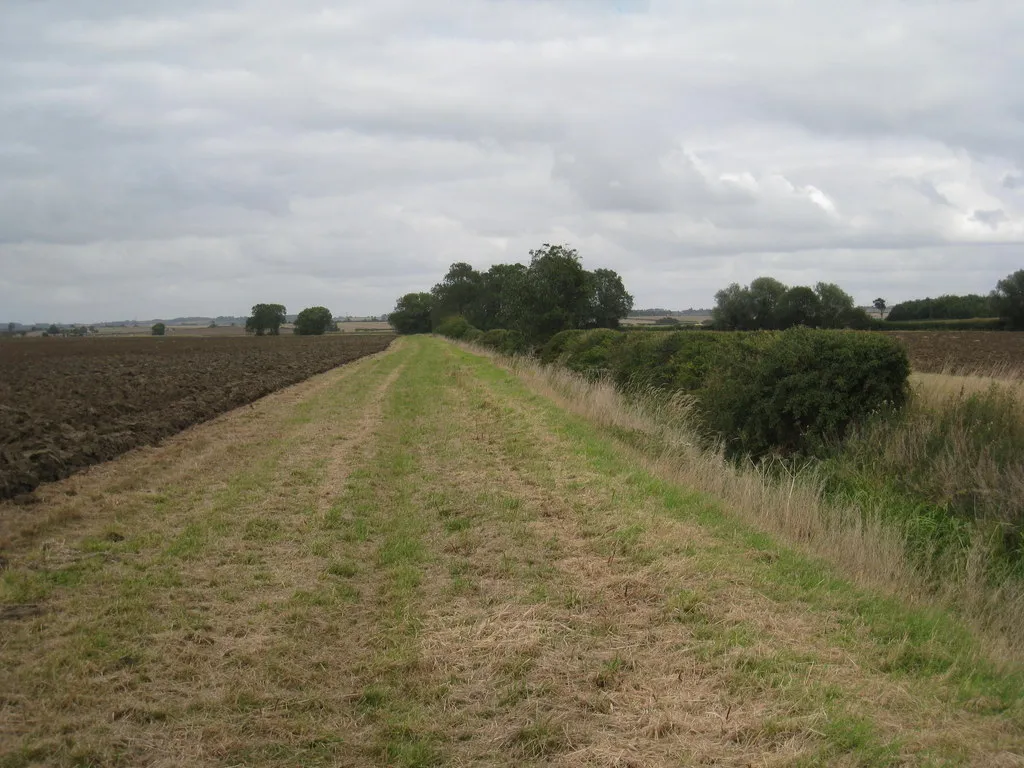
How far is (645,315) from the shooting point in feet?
266

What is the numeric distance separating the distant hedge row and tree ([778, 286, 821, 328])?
1234 centimetres

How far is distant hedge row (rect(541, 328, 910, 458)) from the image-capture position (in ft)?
38.0

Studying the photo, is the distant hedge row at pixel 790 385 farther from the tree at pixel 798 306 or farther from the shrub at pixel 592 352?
the tree at pixel 798 306

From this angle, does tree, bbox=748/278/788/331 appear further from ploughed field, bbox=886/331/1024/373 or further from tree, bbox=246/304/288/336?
tree, bbox=246/304/288/336

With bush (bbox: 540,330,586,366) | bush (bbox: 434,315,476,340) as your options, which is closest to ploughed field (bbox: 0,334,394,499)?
bush (bbox: 540,330,586,366)

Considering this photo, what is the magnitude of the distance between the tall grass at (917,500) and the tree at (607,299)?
26.1 m

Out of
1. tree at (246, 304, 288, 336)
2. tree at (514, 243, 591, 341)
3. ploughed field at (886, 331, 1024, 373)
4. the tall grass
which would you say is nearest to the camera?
the tall grass

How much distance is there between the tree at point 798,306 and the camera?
28078 mm

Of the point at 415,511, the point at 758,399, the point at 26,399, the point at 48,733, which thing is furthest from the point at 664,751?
the point at 26,399

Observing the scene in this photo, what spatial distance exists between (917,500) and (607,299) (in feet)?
115

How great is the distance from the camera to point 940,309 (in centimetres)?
4981

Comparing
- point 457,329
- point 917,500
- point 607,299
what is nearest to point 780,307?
point 607,299

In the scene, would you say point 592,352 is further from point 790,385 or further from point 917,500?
point 917,500

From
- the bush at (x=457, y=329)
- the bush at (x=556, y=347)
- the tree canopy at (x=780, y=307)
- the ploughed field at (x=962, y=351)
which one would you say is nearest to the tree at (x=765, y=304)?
the tree canopy at (x=780, y=307)
